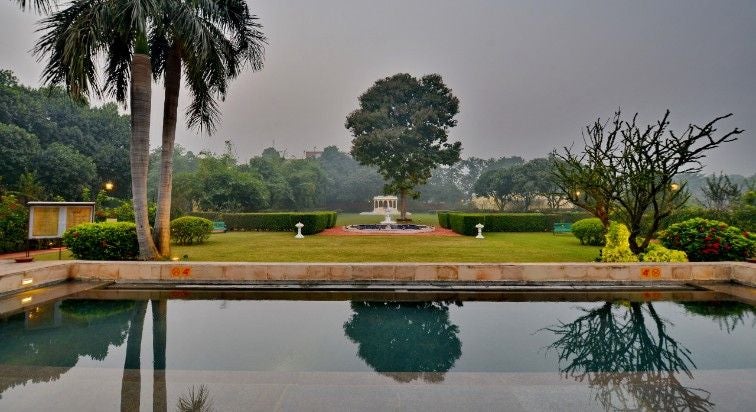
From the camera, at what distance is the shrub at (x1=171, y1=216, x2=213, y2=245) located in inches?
Result: 598

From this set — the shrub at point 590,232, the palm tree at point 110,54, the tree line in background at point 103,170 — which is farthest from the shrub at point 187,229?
the shrub at point 590,232

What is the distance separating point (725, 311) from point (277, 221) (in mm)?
21330

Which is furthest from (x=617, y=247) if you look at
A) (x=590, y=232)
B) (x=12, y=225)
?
(x=12, y=225)

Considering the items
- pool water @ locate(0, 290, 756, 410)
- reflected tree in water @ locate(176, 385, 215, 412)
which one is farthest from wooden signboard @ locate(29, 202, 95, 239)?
reflected tree in water @ locate(176, 385, 215, 412)

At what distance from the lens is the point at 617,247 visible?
9.38 meters

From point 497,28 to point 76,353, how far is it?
48.7 m

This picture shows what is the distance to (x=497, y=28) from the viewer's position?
4412 cm

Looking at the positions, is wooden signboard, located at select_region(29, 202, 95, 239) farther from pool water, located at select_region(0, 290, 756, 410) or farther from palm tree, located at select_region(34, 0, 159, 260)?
pool water, located at select_region(0, 290, 756, 410)

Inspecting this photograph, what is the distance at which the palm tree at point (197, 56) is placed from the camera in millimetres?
8625

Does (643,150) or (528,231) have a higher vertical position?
(643,150)

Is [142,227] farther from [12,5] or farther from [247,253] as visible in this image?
[12,5]

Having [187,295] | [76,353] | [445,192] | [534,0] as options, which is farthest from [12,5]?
[445,192]

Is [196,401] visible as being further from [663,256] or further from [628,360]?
[663,256]

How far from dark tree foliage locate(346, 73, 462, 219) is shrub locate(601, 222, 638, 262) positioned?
1001 inches
